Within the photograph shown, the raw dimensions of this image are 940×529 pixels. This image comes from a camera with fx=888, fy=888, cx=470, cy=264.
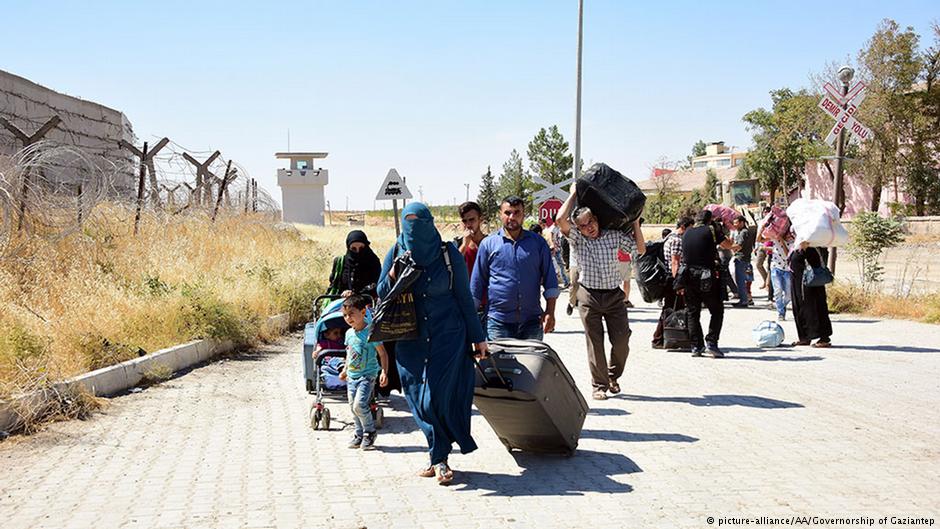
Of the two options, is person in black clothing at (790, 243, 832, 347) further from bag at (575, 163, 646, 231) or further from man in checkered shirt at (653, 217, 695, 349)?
bag at (575, 163, 646, 231)

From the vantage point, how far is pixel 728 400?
8375mm

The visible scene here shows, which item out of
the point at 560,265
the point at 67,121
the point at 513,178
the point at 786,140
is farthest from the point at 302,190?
the point at 560,265

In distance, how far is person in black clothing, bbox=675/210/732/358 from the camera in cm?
1038

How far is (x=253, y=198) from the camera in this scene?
972 inches

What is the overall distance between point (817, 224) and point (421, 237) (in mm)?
8107

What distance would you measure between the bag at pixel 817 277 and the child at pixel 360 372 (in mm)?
7030

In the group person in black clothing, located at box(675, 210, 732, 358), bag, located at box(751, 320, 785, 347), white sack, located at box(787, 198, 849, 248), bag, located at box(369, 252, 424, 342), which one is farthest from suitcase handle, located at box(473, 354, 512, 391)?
white sack, located at box(787, 198, 849, 248)

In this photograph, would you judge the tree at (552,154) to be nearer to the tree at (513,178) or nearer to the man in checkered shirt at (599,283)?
the tree at (513,178)

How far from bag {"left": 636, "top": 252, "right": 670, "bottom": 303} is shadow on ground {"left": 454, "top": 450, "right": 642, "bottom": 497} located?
5.51 meters

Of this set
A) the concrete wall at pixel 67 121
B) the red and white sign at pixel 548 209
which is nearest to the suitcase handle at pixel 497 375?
the concrete wall at pixel 67 121

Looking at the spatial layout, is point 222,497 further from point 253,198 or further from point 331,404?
point 253,198

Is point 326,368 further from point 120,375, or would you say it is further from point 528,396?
point 528,396

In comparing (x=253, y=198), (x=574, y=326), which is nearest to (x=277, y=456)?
(x=574, y=326)

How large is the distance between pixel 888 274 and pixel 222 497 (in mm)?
23128
